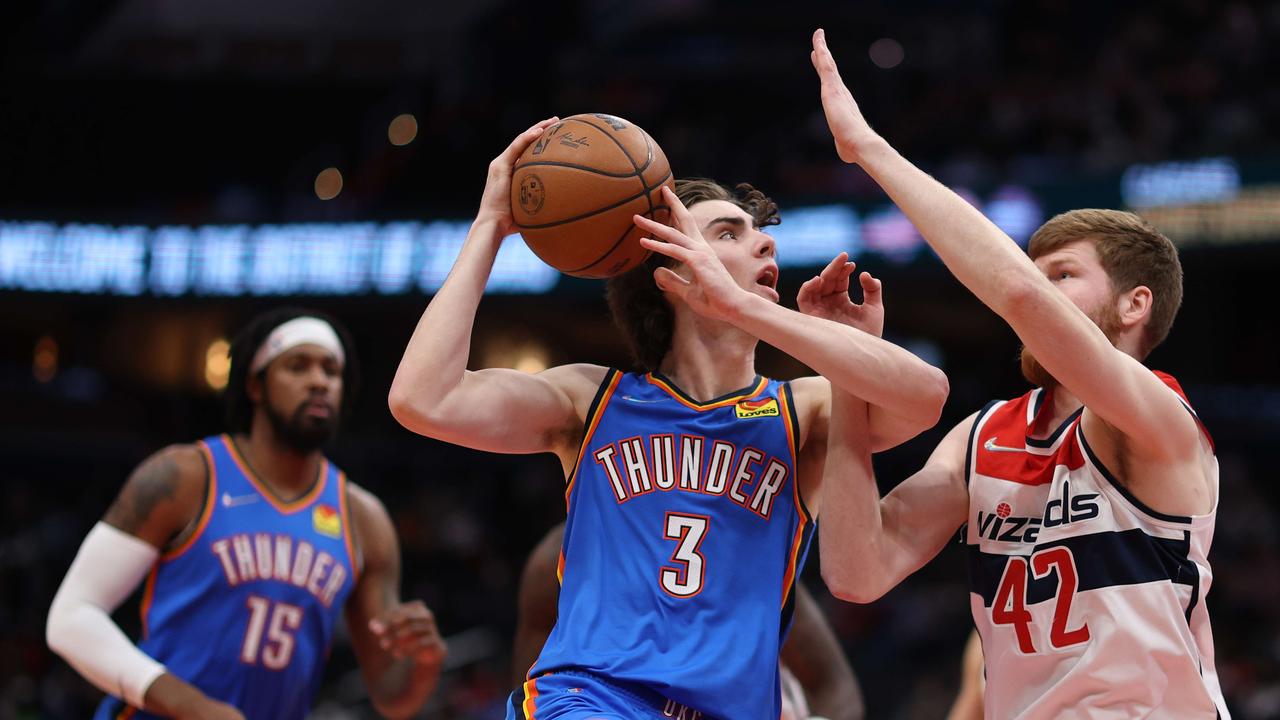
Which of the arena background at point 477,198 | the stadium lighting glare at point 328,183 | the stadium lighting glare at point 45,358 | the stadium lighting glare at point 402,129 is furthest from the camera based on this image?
the stadium lighting glare at point 45,358

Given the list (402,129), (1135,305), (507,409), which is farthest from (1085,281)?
(402,129)

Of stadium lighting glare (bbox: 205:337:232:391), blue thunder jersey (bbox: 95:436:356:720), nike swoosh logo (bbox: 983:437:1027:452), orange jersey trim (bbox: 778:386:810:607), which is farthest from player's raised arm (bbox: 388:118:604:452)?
stadium lighting glare (bbox: 205:337:232:391)

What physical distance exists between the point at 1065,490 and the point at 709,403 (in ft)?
2.98

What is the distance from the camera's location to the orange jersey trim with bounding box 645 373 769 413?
145 inches

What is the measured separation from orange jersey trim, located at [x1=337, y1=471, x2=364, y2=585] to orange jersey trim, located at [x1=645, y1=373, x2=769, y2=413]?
2085 mm

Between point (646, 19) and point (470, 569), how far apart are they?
8959 millimetres

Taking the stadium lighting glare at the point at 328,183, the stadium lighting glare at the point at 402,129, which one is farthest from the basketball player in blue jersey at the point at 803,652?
the stadium lighting glare at the point at 328,183

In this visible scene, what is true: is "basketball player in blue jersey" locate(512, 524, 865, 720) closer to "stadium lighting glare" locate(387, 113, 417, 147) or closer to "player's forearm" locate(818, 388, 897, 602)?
"player's forearm" locate(818, 388, 897, 602)

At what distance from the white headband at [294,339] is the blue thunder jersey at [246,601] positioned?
1.51ft

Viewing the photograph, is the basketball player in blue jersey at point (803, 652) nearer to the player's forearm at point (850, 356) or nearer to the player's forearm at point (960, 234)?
the player's forearm at point (850, 356)

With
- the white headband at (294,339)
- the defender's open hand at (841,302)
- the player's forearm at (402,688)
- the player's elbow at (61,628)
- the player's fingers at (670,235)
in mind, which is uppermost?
the player's fingers at (670,235)

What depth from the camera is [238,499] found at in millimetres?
5367

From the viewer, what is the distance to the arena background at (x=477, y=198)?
12891 mm

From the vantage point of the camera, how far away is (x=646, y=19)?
2055 cm
